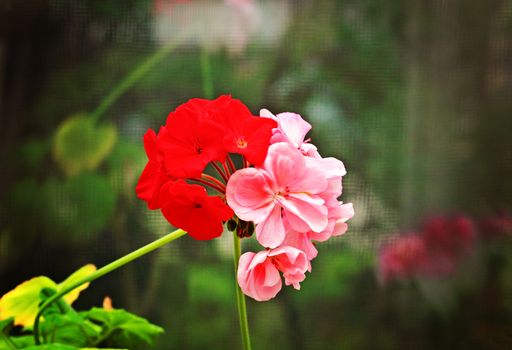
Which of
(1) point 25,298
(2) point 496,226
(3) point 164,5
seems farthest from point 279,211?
(2) point 496,226

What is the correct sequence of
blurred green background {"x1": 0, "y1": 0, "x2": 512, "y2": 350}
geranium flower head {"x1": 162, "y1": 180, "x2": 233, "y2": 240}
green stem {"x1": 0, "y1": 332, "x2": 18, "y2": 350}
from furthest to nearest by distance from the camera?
blurred green background {"x1": 0, "y1": 0, "x2": 512, "y2": 350}
green stem {"x1": 0, "y1": 332, "x2": 18, "y2": 350}
geranium flower head {"x1": 162, "y1": 180, "x2": 233, "y2": 240}

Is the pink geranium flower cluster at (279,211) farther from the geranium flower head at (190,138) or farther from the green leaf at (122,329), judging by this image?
the green leaf at (122,329)

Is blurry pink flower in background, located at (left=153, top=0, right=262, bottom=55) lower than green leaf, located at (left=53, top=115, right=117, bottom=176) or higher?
higher

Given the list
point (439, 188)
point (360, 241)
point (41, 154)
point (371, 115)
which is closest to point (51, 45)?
point (41, 154)

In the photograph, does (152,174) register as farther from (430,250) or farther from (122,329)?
(430,250)

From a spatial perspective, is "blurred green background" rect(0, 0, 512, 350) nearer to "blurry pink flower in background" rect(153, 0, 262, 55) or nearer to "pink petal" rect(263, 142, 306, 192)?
"blurry pink flower in background" rect(153, 0, 262, 55)


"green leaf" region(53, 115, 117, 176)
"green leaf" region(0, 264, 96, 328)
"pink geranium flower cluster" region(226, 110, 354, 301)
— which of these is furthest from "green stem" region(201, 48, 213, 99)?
"pink geranium flower cluster" region(226, 110, 354, 301)

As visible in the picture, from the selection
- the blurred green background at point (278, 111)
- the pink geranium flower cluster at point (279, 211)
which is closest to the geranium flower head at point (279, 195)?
the pink geranium flower cluster at point (279, 211)
